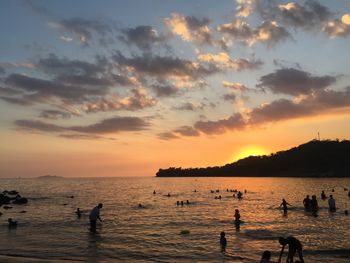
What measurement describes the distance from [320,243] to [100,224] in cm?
2430

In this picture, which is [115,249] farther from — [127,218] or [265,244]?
[127,218]

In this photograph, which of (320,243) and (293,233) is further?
(293,233)

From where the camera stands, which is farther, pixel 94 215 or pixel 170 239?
pixel 94 215

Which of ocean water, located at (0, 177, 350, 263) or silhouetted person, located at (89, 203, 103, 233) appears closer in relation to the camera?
ocean water, located at (0, 177, 350, 263)

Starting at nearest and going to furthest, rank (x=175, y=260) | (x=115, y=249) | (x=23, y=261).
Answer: (x=23, y=261) → (x=175, y=260) → (x=115, y=249)

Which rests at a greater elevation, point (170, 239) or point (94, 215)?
point (94, 215)

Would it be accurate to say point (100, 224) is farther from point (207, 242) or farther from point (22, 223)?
point (207, 242)

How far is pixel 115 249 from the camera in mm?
30859

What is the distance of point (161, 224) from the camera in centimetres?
4691

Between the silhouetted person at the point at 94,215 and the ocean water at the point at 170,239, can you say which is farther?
the silhouetted person at the point at 94,215

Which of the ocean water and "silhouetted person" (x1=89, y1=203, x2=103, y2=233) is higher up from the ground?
"silhouetted person" (x1=89, y1=203, x2=103, y2=233)

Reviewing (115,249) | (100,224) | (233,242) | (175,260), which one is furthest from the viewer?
(100,224)

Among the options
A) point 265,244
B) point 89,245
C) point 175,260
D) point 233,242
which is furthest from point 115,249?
point 265,244

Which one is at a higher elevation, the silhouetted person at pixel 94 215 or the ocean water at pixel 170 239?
the silhouetted person at pixel 94 215
